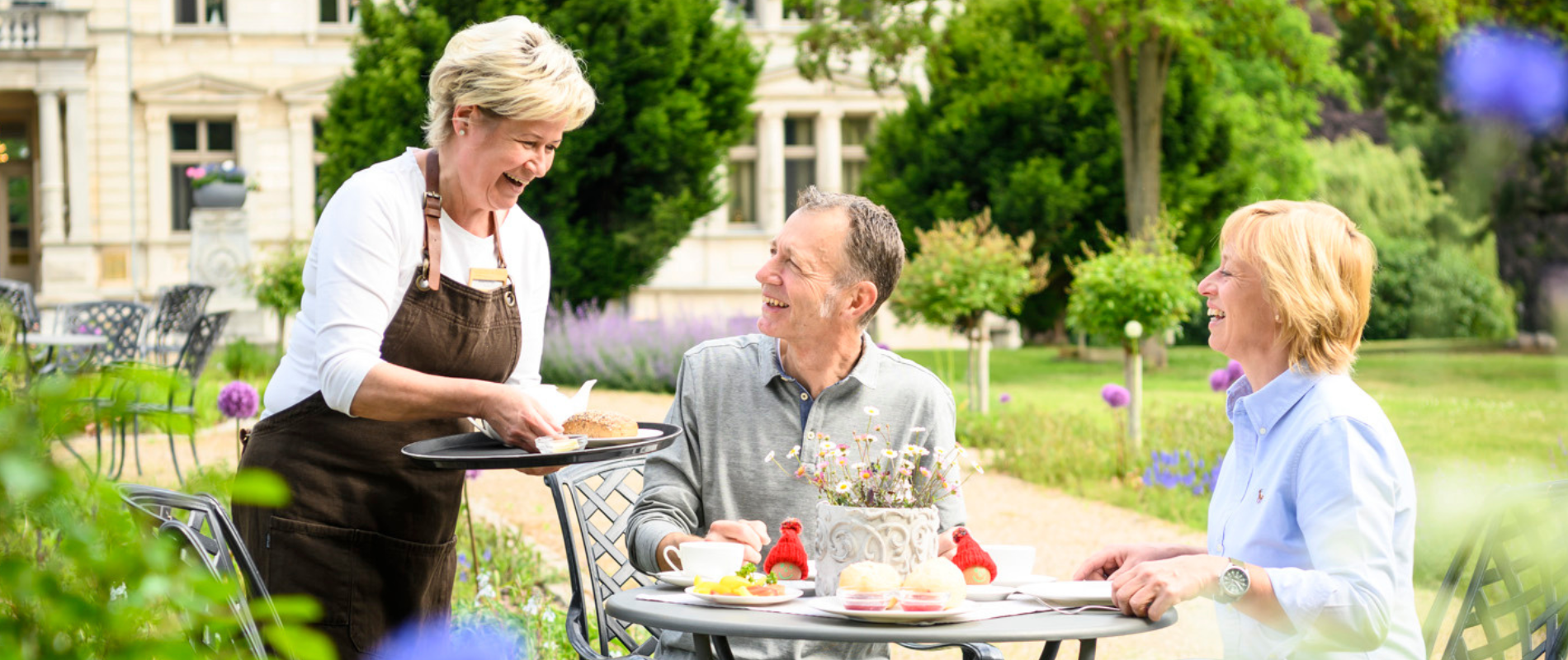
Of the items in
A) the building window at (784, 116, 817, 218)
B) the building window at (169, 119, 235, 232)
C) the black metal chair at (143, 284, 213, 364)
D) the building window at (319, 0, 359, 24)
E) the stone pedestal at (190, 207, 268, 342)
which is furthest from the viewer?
the building window at (784, 116, 817, 218)

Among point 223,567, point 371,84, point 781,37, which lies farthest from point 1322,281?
point 781,37

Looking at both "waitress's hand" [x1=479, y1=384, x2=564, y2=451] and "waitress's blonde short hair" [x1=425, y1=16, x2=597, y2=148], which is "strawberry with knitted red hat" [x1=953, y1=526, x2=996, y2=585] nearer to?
"waitress's hand" [x1=479, y1=384, x2=564, y2=451]

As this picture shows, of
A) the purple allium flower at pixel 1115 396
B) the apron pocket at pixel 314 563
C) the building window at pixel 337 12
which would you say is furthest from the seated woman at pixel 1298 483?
the building window at pixel 337 12

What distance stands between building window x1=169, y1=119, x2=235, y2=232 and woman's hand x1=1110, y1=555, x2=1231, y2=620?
81.8ft

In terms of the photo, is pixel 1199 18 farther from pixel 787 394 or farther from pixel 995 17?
pixel 787 394

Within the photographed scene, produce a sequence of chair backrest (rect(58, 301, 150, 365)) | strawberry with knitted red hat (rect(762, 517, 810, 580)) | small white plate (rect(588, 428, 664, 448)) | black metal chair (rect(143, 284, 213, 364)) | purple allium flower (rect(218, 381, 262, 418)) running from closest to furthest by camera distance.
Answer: strawberry with knitted red hat (rect(762, 517, 810, 580)) → small white plate (rect(588, 428, 664, 448)) → purple allium flower (rect(218, 381, 262, 418)) → chair backrest (rect(58, 301, 150, 365)) → black metal chair (rect(143, 284, 213, 364))

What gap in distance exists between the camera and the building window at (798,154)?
24719mm

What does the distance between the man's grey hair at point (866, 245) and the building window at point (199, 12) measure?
2466 cm

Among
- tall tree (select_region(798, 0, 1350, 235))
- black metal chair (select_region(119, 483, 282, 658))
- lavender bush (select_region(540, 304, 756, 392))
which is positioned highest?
tall tree (select_region(798, 0, 1350, 235))

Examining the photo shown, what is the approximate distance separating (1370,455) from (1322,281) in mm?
278

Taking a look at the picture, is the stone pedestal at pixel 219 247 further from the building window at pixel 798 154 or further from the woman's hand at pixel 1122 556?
the woman's hand at pixel 1122 556

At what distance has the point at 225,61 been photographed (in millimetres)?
24297

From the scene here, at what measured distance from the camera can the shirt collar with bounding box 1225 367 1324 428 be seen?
2137 millimetres

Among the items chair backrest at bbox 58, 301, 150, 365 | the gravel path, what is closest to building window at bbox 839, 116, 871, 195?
chair backrest at bbox 58, 301, 150, 365
